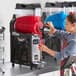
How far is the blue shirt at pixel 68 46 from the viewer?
1.21 meters

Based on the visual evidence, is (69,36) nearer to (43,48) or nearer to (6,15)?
(43,48)

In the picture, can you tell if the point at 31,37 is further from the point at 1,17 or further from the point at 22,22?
the point at 1,17

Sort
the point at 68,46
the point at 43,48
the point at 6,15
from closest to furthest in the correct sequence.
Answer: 1. the point at 68,46
2. the point at 43,48
3. the point at 6,15

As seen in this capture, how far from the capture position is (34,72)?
135cm

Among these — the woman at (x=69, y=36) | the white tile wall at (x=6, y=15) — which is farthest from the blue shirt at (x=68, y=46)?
the white tile wall at (x=6, y=15)

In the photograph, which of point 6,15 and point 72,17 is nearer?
point 72,17

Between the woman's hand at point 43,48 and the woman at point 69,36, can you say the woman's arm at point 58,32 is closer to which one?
the woman at point 69,36

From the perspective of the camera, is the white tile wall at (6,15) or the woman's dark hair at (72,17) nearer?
the woman's dark hair at (72,17)

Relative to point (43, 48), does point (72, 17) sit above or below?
above

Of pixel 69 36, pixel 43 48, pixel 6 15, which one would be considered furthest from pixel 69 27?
pixel 6 15

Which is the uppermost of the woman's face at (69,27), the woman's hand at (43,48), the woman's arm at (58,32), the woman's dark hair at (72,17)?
the woman's dark hair at (72,17)

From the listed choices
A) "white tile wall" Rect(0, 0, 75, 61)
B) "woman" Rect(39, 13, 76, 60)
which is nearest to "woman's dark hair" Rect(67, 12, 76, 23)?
"woman" Rect(39, 13, 76, 60)

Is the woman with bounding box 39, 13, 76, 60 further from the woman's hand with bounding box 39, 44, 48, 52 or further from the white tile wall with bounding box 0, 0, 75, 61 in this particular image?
the white tile wall with bounding box 0, 0, 75, 61

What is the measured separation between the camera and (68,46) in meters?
1.22
